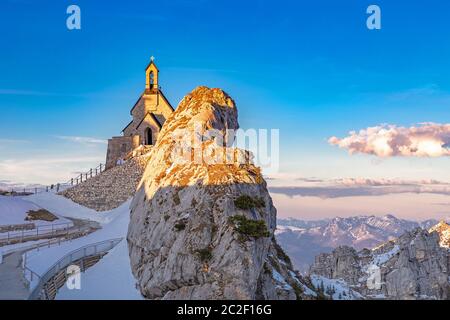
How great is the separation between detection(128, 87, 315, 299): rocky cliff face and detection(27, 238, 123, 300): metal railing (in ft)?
10.3

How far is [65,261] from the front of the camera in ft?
121

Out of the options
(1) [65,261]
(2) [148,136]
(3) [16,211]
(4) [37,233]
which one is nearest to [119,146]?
(2) [148,136]

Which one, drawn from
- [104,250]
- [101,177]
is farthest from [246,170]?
[101,177]

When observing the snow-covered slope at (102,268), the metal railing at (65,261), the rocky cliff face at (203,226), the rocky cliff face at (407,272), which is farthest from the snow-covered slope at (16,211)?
the rocky cliff face at (407,272)

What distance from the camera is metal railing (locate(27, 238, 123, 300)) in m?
29.4

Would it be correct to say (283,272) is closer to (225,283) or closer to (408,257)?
(225,283)

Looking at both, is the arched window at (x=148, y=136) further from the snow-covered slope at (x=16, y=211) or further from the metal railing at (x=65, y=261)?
the metal railing at (x=65, y=261)

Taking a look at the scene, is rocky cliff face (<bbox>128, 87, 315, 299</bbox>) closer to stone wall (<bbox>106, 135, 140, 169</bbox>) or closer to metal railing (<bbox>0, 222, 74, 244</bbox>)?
metal railing (<bbox>0, 222, 74, 244</bbox>)

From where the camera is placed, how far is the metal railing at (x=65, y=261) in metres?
29.4

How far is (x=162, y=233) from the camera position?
35.3m

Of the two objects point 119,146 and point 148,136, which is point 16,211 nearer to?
point 119,146

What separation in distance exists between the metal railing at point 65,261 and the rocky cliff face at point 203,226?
10.3 ft

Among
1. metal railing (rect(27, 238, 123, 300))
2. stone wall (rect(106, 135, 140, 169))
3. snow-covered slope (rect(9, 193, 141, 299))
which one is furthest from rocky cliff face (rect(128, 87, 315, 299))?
stone wall (rect(106, 135, 140, 169))

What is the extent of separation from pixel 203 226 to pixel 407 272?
96.9m
